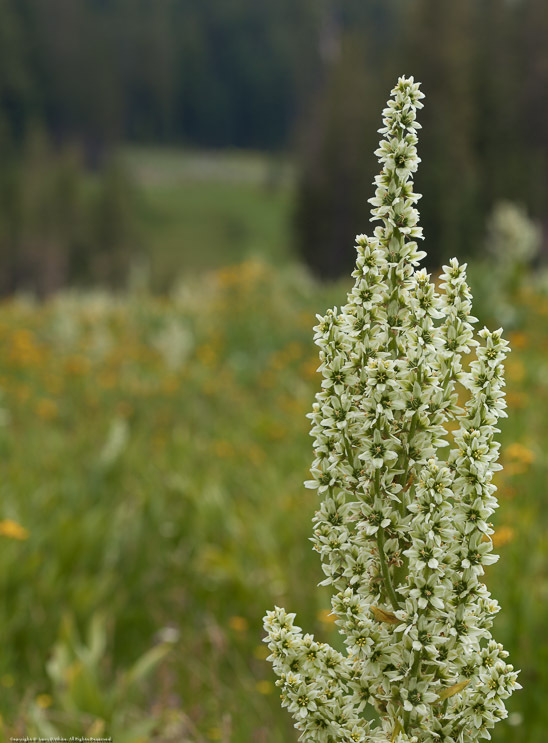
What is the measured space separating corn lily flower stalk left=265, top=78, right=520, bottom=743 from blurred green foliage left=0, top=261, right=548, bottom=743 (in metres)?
0.86

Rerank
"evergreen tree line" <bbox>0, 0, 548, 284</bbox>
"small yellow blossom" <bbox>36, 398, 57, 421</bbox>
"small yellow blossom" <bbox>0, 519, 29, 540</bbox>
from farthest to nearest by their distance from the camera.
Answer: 1. "evergreen tree line" <bbox>0, 0, 548, 284</bbox>
2. "small yellow blossom" <bbox>36, 398, 57, 421</bbox>
3. "small yellow blossom" <bbox>0, 519, 29, 540</bbox>

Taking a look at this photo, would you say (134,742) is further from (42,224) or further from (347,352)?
(42,224)

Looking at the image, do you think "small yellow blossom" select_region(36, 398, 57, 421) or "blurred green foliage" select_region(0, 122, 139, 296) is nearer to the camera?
"small yellow blossom" select_region(36, 398, 57, 421)

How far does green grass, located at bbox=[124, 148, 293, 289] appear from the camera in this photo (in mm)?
77500

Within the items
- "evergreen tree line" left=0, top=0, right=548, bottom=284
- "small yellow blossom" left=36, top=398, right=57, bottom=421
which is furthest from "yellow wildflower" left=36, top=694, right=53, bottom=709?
"evergreen tree line" left=0, top=0, right=548, bottom=284

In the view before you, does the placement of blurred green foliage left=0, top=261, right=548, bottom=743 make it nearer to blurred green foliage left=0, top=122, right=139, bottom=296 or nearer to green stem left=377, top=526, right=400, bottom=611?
green stem left=377, top=526, right=400, bottom=611

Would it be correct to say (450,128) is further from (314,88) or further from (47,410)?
(314,88)

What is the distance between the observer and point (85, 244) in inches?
2176

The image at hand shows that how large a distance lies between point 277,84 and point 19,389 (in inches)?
4672

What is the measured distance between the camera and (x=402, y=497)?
1421 millimetres

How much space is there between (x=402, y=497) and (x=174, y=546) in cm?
328

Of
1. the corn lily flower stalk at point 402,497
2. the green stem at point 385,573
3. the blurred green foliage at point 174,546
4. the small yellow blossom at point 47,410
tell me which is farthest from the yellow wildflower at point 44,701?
the small yellow blossom at point 47,410

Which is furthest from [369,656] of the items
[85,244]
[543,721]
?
[85,244]

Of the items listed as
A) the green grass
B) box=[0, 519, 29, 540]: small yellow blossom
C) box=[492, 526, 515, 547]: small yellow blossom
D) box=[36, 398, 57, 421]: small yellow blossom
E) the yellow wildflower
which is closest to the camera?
the yellow wildflower
